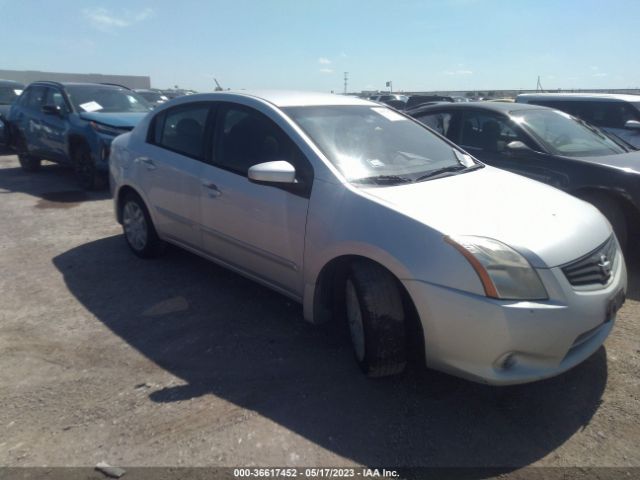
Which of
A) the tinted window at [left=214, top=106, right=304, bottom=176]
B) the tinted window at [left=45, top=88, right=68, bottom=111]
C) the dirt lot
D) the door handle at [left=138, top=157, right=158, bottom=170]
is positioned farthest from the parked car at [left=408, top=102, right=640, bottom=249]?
the tinted window at [left=45, top=88, right=68, bottom=111]

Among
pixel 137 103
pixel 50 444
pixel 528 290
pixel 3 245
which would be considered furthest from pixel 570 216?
pixel 137 103

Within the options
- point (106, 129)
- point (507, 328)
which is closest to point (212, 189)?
point (507, 328)

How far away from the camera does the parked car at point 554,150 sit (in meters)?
4.48

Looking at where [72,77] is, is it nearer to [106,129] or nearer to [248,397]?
[106,129]

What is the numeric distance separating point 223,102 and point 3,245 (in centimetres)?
336

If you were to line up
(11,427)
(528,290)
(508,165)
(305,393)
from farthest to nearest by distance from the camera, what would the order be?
(508,165) → (305,393) → (11,427) → (528,290)

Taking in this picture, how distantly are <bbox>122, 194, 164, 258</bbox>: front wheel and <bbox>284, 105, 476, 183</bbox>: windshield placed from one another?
200 cm

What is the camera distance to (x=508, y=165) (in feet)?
16.9

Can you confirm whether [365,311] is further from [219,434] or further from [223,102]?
[223,102]

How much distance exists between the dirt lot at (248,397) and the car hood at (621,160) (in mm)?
1353

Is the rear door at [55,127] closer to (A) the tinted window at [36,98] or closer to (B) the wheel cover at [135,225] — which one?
(A) the tinted window at [36,98]

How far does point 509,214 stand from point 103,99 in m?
7.98

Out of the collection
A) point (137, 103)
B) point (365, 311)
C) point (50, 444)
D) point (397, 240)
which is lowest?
point (50, 444)

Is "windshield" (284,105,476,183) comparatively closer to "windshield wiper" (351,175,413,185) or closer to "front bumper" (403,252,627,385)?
"windshield wiper" (351,175,413,185)
